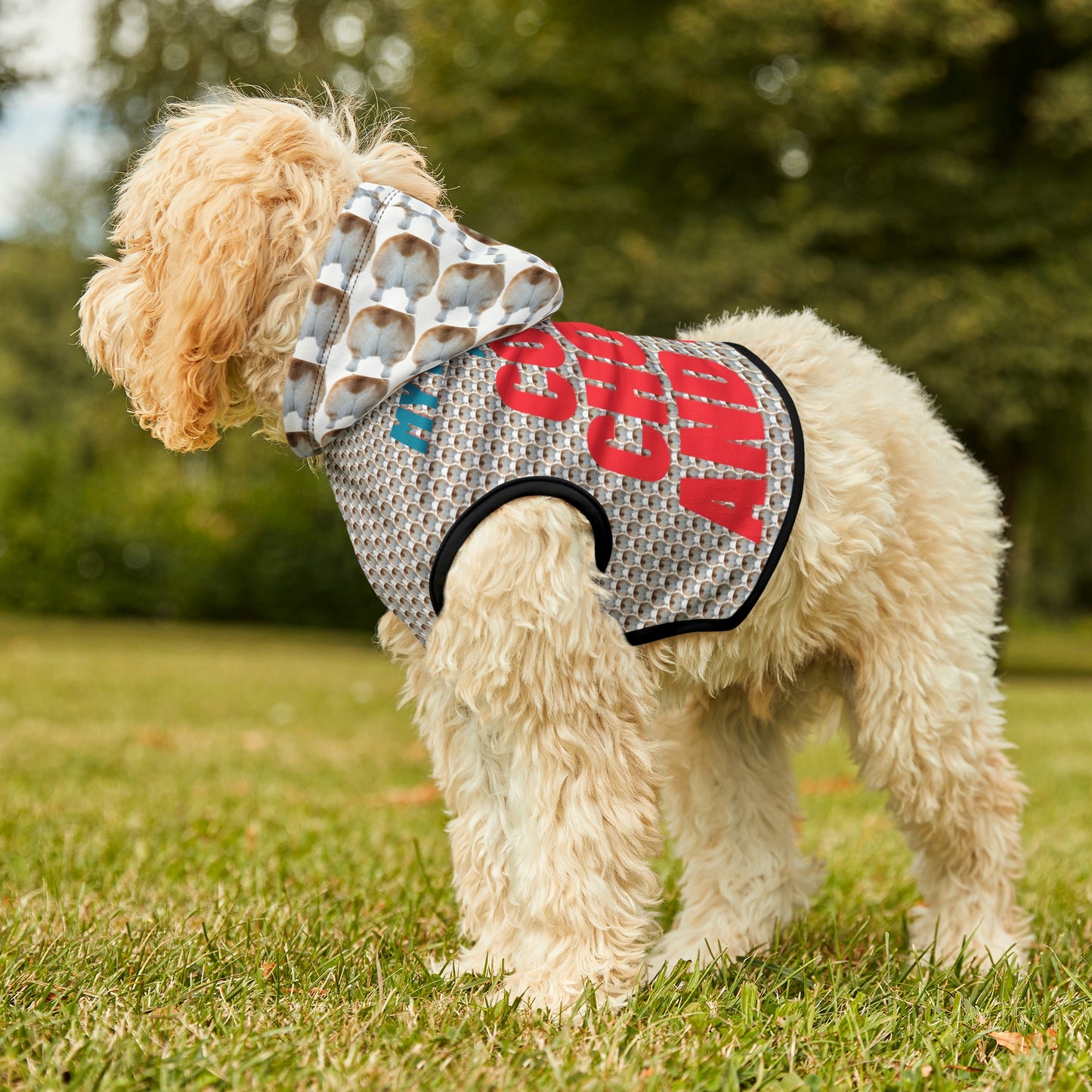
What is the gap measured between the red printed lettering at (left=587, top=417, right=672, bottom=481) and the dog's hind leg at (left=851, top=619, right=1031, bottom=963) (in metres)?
0.83

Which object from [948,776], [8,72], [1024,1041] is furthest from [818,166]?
[1024,1041]

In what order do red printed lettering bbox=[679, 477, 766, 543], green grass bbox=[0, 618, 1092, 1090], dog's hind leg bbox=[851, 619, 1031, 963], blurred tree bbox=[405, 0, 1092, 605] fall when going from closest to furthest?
green grass bbox=[0, 618, 1092, 1090]
red printed lettering bbox=[679, 477, 766, 543]
dog's hind leg bbox=[851, 619, 1031, 963]
blurred tree bbox=[405, 0, 1092, 605]

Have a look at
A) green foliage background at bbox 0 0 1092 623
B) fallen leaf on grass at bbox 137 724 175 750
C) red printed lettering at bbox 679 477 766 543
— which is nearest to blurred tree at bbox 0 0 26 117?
green foliage background at bbox 0 0 1092 623

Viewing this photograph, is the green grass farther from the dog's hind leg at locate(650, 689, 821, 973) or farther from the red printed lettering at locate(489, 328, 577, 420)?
the red printed lettering at locate(489, 328, 577, 420)

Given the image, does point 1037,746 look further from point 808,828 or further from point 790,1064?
point 790,1064

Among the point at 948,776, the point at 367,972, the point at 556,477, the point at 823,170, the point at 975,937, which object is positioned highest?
the point at 823,170

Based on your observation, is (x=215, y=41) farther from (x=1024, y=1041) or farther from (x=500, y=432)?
(x=1024, y=1041)

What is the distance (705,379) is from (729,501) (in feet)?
Result: 1.00

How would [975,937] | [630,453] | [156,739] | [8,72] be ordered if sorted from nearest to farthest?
[630,453], [975,937], [156,739], [8,72]

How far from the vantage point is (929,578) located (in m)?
3.04

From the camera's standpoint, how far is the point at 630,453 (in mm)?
2568

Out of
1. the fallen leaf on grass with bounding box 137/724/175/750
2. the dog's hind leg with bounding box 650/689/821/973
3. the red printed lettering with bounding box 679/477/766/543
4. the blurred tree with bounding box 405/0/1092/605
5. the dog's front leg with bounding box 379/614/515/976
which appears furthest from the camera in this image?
the blurred tree with bounding box 405/0/1092/605

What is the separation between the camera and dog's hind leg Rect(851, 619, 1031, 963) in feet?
9.90

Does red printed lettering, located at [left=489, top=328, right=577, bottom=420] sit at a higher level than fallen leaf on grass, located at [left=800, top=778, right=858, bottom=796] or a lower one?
higher
